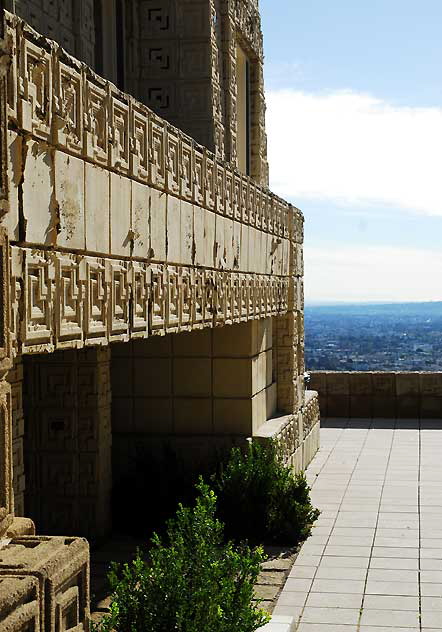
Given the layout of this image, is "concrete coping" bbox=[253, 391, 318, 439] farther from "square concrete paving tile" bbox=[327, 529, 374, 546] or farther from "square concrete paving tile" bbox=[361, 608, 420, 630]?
"square concrete paving tile" bbox=[361, 608, 420, 630]

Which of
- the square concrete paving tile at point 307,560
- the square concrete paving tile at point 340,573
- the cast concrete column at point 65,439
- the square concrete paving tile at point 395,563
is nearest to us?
the square concrete paving tile at point 340,573

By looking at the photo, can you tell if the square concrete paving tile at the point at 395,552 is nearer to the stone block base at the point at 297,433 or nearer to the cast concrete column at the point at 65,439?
the stone block base at the point at 297,433

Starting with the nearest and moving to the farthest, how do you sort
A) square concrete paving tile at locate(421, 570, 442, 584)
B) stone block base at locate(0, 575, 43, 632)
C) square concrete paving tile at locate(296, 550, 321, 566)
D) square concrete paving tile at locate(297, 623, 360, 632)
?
1. stone block base at locate(0, 575, 43, 632)
2. square concrete paving tile at locate(297, 623, 360, 632)
3. square concrete paving tile at locate(421, 570, 442, 584)
4. square concrete paving tile at locate(296, 550, 321, 566)

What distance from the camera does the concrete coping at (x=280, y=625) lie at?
6221 millimetres

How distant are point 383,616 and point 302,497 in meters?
2.54

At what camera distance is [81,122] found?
186 inches

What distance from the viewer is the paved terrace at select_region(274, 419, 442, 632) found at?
737cm

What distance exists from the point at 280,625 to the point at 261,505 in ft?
10.2

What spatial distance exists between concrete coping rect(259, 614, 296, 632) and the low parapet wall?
42.1ft

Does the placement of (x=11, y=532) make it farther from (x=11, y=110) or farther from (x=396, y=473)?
(x=396, y=473)

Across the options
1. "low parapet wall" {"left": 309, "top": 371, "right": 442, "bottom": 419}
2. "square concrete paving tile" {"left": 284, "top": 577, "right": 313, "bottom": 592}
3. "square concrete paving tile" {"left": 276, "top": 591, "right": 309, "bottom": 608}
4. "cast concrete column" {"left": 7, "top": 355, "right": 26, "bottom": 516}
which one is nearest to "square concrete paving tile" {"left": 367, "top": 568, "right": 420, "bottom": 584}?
"square concrete paving tile" {"left": 284, "top": 577, "right": 313, "bottom": 592}

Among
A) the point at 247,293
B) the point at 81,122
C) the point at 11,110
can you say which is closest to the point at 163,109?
the point at 247,293

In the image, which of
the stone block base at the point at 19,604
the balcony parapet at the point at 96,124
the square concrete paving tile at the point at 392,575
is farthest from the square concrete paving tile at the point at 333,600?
the stone block base at the point at 19,604

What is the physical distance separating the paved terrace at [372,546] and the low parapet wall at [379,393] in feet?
11.5
